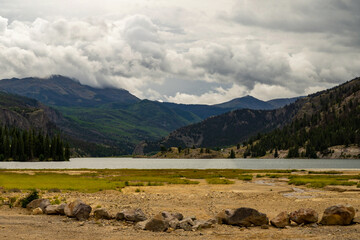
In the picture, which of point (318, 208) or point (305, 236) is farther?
point (318, 208)

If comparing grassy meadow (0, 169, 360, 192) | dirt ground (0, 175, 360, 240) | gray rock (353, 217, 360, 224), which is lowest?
grassy meadow (0, 169, 360, 192)

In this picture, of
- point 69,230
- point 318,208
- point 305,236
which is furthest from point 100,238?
point 318,208

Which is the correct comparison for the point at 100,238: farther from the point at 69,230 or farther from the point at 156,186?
the point at 156,186

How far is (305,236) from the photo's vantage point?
2633cm

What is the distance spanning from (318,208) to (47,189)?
127 ft

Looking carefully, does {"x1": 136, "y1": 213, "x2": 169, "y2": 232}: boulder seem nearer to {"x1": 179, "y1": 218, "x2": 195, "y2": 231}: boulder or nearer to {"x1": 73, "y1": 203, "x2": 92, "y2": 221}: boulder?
{"x1": 179, "y1": 218, "x2": 195, "y2": 231}: boulder

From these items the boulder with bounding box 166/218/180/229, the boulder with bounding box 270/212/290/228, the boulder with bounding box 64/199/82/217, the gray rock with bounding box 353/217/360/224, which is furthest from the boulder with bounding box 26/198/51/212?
the gray rock with bounding box 353/217/360/224

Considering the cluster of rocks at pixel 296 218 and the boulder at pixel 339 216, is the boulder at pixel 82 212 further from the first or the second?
the boulder at pixel 339 216

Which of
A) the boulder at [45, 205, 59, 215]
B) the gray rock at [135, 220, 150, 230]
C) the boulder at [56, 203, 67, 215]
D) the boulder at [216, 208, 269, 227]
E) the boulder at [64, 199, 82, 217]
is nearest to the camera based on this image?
the gray rock at [135, 220, 150, 230]

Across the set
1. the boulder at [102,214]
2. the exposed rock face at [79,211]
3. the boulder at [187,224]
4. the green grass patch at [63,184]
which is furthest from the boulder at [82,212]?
Result: the green grass patch at [63,184]

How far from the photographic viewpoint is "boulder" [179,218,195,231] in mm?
29222

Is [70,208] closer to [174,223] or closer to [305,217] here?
[174,223]

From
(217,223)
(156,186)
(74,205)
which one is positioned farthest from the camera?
(156,186)

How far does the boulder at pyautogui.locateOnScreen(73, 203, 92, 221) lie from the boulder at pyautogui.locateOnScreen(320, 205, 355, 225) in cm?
2120
